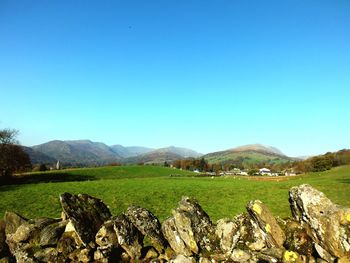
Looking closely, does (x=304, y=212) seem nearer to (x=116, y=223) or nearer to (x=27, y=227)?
(x=116, y=223)

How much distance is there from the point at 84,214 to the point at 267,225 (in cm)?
696

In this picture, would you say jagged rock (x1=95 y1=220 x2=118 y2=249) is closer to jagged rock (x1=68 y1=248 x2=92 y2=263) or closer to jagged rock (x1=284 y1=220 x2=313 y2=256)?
jagged rock (x1=68 y1=248 x2=92 y2=263)

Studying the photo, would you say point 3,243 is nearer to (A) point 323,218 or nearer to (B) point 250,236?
→ (B) point 250,236

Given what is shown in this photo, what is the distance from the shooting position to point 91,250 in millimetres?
11008

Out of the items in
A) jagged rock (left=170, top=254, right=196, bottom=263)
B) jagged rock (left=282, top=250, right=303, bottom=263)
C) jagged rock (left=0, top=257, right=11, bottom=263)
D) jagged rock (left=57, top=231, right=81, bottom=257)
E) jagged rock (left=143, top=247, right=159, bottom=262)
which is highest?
jagged rock (left=57, top=231, right=81, bottom=257)

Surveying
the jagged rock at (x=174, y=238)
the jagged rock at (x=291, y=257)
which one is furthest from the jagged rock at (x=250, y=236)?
the jagged rock at (x=174, y=238)

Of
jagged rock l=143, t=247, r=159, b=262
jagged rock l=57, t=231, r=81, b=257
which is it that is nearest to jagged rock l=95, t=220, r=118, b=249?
jagged rock l=57, t=231, r=81, b=257

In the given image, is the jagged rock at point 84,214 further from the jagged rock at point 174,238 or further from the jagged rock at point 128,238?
the jagged rock at point 174,238

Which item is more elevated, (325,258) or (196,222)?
(196,222)

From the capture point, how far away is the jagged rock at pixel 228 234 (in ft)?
34.5

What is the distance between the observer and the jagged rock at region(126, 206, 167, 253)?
11531 mm

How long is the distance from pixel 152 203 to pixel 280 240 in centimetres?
2373

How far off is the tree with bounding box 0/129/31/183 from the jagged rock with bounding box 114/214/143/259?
66.2 meters

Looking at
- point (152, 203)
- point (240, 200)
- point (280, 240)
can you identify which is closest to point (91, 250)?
point (280, 240)
